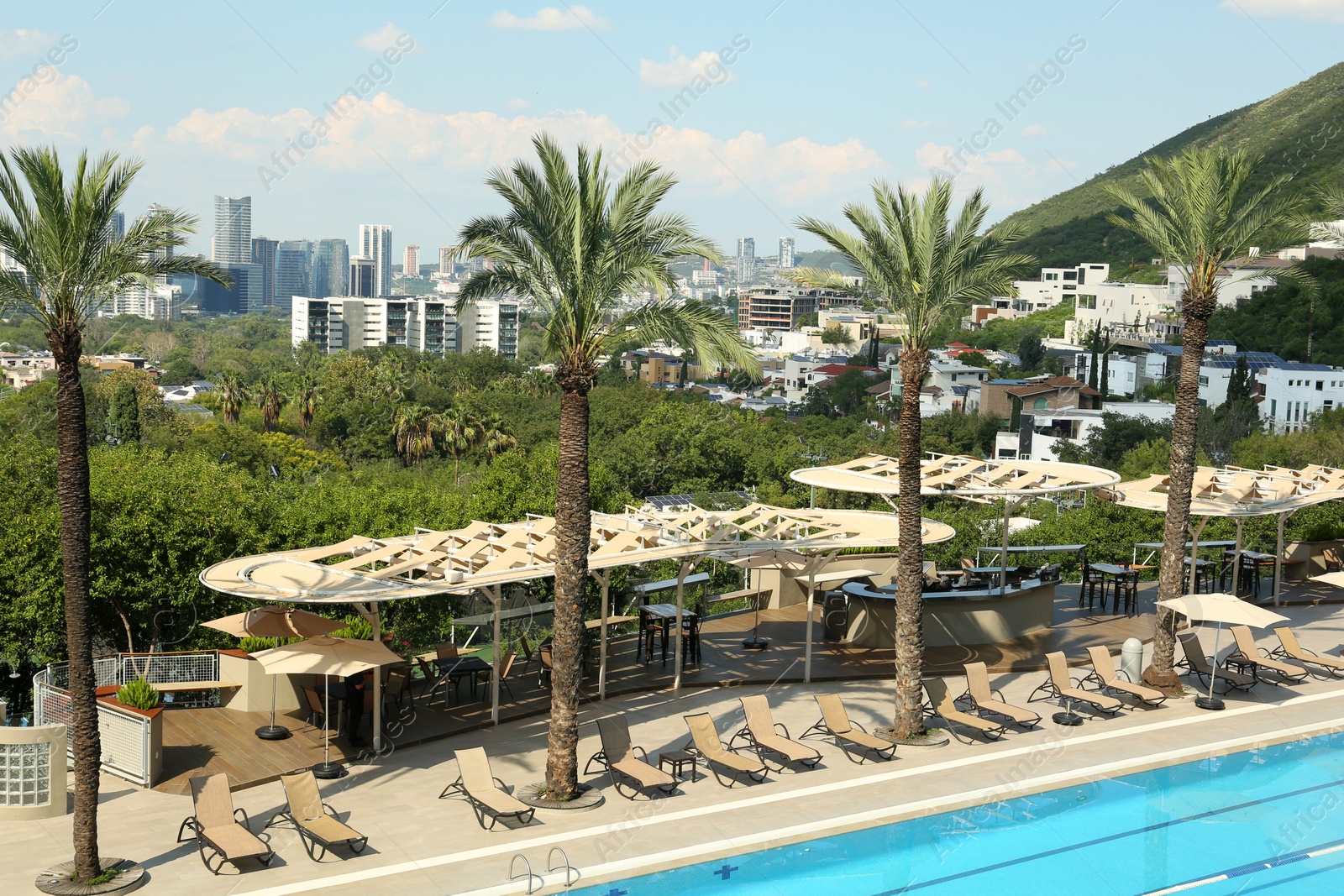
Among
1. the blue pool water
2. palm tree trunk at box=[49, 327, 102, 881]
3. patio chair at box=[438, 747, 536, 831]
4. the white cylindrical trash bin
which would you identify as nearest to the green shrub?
palm tree trunk at box=[49, 327, 102, 881]

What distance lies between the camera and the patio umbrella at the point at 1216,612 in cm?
1734

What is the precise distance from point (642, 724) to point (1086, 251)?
172 meters

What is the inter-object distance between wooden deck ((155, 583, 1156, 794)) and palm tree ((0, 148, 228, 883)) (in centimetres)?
252

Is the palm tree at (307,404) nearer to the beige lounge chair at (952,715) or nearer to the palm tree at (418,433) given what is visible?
the palm tree at (418,433)

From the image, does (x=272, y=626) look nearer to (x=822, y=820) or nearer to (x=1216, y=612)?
(x=822, y=820)

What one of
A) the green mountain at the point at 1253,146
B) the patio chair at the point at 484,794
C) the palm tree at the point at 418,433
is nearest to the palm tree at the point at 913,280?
the patio chair at the point at 484,794

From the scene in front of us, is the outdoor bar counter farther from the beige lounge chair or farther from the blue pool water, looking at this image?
the blue pool water

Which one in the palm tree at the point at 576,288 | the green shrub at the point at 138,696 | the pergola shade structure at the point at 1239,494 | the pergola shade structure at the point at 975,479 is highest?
the palm tree at the point at 576,288

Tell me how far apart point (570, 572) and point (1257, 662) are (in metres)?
12.0

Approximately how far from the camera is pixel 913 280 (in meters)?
16.3

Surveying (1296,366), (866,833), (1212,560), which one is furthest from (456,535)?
(1296,366)

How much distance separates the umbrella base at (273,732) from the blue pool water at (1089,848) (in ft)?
17.9

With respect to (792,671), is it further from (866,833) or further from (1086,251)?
(1086,251)

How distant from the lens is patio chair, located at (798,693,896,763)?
15.3 meters
